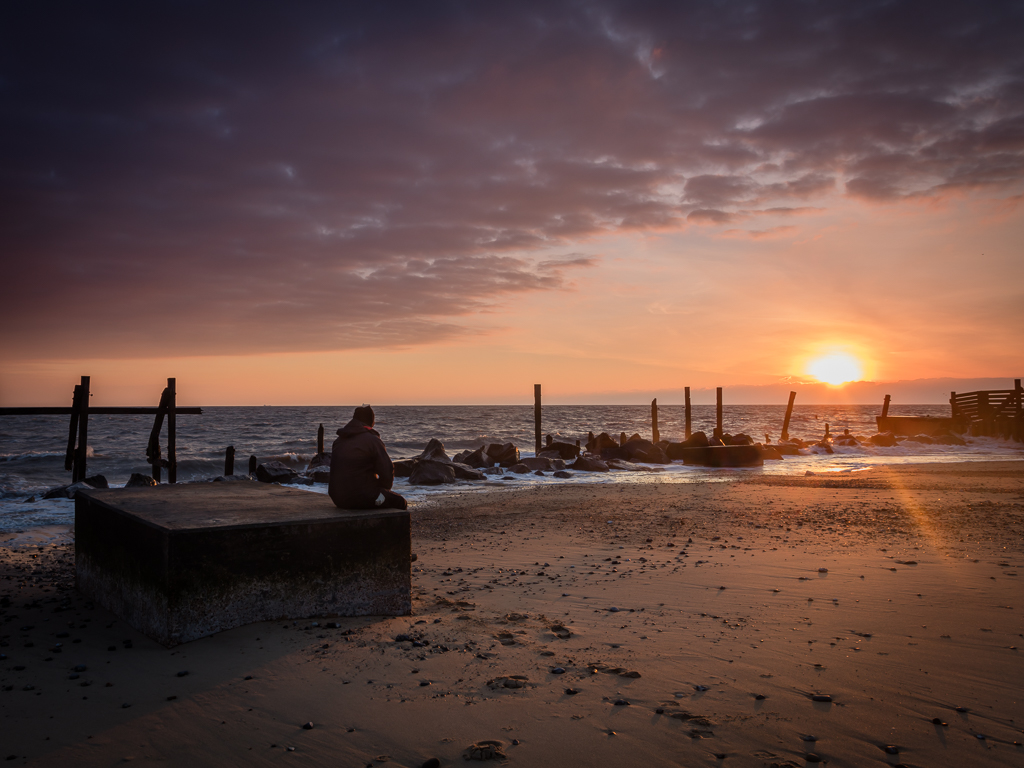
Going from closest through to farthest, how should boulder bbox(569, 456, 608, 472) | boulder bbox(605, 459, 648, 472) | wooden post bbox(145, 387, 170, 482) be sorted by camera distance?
wooden post bbox(145, 387, 170, 482) < boulder bbox(569, 456, 608, 472) < boulder bbox(605, 459, 648, 472)

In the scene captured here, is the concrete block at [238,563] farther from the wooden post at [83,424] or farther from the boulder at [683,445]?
the boulder at [683,445]

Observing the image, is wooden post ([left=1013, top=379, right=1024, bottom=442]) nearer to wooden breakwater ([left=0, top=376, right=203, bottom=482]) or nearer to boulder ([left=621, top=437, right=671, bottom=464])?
boulder ([left=621, top=437, right=671, bottom=464])

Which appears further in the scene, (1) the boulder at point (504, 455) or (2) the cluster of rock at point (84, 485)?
(1) the boulder at point (504, 455)

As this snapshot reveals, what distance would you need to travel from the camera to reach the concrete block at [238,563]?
16.9 feet

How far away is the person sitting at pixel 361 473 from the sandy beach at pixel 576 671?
114cm

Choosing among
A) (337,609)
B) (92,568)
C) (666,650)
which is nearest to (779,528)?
(666,650)

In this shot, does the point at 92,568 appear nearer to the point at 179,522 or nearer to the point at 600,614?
the point at 179,522

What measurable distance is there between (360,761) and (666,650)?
2.62 m

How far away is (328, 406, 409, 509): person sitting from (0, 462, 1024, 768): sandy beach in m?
1.14

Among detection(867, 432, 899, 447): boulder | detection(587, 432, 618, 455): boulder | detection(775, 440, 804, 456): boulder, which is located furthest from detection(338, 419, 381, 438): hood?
detection(867, 432, 899, 447): boulder

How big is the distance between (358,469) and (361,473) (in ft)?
0.21

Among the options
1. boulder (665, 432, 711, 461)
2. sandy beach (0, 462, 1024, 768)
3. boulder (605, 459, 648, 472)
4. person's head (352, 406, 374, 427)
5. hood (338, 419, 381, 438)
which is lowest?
boulder (605, 459, 648, 472)

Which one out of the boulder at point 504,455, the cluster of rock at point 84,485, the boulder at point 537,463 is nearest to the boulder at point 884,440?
the boulder at point 537,463

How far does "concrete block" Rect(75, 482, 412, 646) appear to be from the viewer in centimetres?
516
